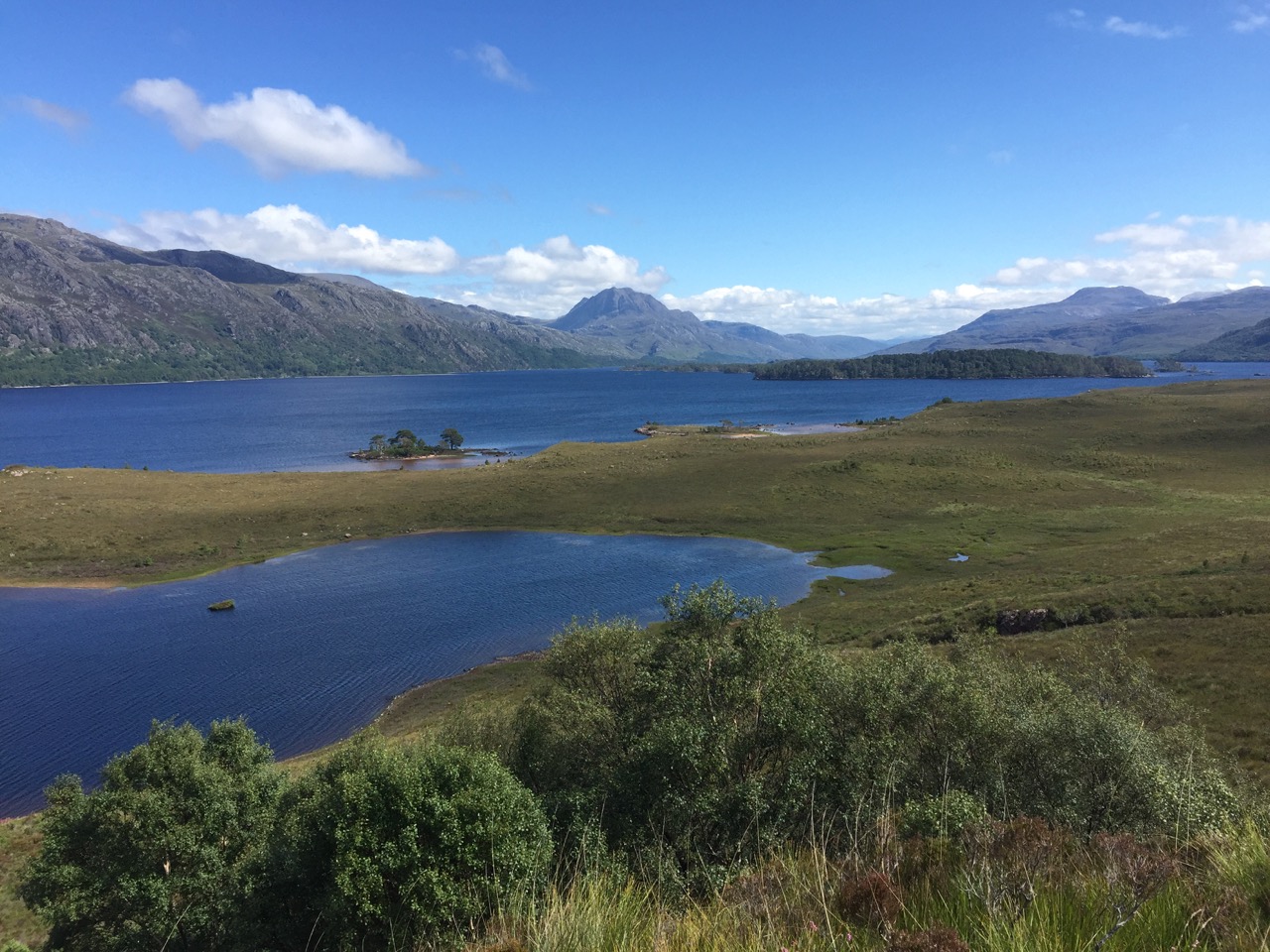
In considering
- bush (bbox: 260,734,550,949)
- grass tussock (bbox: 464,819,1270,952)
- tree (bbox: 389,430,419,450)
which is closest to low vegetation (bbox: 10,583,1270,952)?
bush (bbox: 260,734,550,949)

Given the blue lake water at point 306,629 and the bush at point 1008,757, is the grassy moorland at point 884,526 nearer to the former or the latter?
the blue lake water at point 306,629

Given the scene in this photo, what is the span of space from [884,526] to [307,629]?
66980 millimetres

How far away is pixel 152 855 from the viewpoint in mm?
19438

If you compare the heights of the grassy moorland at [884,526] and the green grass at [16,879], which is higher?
the grassy moorland at [884,526]

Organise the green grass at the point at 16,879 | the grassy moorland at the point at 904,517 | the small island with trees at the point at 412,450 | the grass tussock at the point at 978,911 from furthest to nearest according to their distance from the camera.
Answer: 1. the small island with trees at the point at 412,450
2. the grassy moorland at the point at 904,517
3. the green grass at the point at 16,879
4. the grass tussock at the point at 978,911

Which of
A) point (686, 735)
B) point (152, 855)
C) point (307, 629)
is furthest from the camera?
point (307, 629)

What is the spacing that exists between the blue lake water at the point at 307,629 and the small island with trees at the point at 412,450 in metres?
71.4

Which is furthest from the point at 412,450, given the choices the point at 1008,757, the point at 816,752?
the point at 1008,757

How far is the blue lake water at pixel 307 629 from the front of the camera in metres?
43.2

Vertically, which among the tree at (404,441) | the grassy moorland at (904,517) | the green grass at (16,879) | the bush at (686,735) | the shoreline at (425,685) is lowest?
the shoreline at (425,685)

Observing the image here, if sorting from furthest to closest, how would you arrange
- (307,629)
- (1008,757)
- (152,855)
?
Result: (307,629) → (152,855) → (1008,757)

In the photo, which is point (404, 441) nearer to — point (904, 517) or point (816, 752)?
point (904, 517)

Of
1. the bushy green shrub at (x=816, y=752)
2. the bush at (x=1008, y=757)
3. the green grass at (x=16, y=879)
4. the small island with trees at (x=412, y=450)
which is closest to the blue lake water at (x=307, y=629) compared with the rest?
the green grass at (x=16, y=879)

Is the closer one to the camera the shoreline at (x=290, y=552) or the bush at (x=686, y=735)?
the bush at (x=686, y=735)
